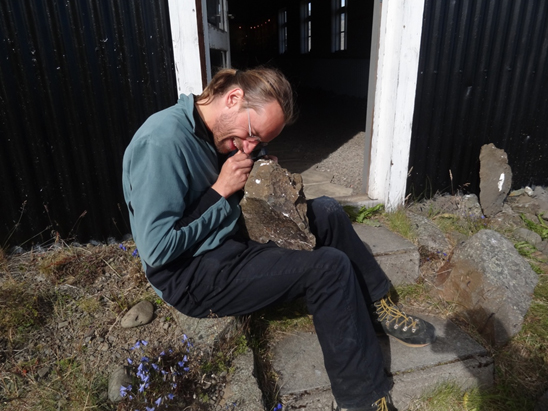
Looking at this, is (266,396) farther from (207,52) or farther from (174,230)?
(207,52)

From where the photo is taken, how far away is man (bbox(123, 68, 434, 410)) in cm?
164

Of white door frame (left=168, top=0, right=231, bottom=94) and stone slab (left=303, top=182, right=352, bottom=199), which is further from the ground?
white door frame (left=168, top=0, right=231, bottom=94)

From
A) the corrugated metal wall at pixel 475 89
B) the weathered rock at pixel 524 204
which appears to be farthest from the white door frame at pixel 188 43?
the weathered rock at pixel 524 204

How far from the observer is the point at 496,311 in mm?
2410

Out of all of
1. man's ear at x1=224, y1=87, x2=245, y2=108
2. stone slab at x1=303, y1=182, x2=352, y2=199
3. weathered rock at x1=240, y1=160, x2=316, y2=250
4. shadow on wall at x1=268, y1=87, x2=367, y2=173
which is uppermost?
man's ear at x1=224, y1=87, x2=245, y2=108

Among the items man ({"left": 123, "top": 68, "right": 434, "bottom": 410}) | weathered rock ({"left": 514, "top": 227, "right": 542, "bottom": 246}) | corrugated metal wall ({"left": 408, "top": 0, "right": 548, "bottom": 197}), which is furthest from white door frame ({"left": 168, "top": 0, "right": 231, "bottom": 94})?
weathered rock ({"left": 514, "top": 227, "right": 542, "bottom": 246})

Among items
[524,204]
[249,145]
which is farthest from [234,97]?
[524,204]

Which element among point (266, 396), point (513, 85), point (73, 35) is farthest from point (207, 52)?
point (513, 85)

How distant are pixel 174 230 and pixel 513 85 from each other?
379cm

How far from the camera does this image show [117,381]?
1765 millimetres

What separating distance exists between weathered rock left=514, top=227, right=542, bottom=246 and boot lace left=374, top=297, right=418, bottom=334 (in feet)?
6.27

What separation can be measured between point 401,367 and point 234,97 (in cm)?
168

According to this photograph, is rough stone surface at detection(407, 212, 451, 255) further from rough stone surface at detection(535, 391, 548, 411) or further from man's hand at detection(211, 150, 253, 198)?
man's hand at detection(211, 150, 253, 198)

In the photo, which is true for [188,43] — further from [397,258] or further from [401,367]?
[401,367]
